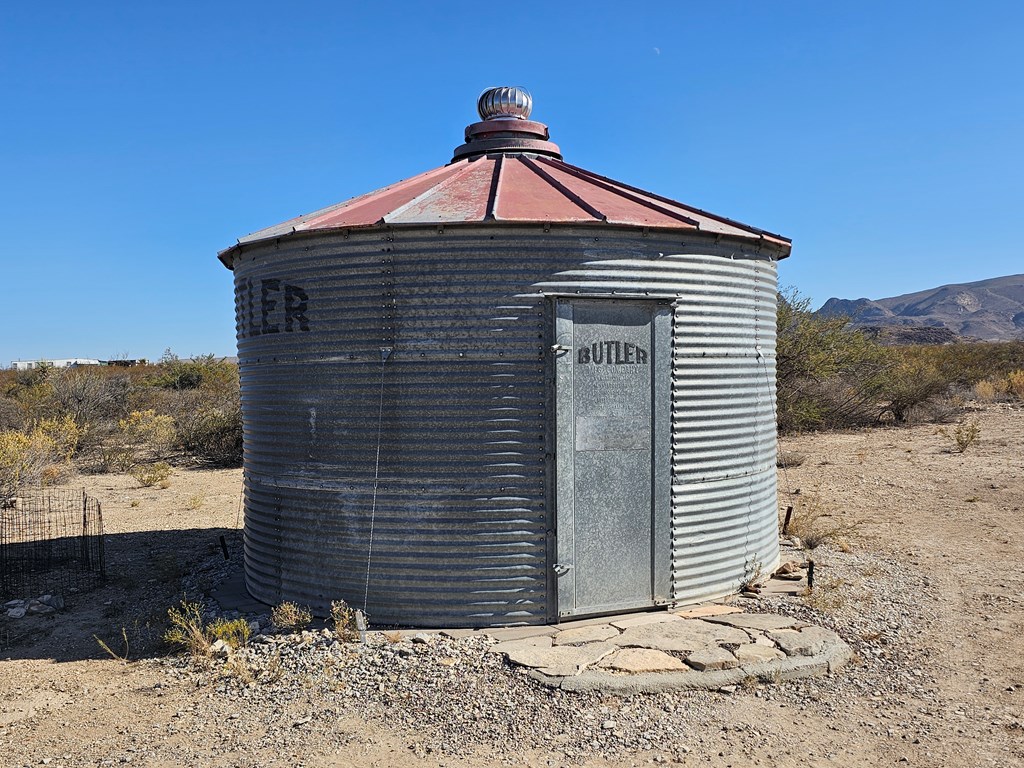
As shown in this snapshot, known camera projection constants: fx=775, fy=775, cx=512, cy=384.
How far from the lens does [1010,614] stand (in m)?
7.26

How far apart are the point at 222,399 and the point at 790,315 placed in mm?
17959

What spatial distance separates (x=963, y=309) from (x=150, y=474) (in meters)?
148

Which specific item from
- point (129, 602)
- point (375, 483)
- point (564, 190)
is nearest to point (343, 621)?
point (375, 483)

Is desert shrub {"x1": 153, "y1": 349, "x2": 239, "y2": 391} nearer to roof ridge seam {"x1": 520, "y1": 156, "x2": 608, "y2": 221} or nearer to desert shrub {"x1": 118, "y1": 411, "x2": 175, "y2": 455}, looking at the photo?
desert shrub {"x1": 118, "y1": 411, "x2": 175, "y2": 455}

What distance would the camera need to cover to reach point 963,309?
13538 centimetres

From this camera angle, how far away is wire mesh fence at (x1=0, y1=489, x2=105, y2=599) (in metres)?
8.90

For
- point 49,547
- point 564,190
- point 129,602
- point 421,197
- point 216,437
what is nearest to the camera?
point 421,197

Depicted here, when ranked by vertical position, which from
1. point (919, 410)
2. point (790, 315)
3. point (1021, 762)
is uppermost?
point (790, 315)

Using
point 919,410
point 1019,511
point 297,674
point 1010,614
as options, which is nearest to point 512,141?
point 297,674

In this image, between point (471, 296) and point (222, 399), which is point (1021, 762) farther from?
point (222, 399)

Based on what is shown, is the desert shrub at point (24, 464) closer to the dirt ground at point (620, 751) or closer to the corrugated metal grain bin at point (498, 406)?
the dirt ground at point (620, 751)

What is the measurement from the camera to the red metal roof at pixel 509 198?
6.57 meters

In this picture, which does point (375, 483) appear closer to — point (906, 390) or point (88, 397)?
point (88, 397)

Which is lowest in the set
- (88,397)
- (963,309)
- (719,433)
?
(719,433)
